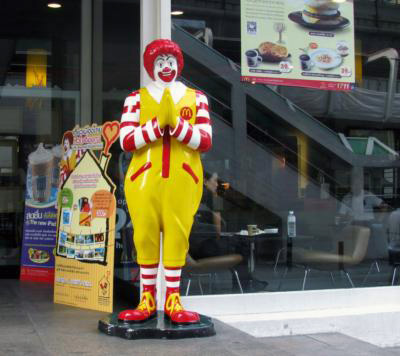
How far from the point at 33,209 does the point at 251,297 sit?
2.96 meters

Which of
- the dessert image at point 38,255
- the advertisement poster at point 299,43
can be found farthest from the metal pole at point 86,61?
the advertisement poster at point 299,43

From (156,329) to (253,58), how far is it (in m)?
2.91

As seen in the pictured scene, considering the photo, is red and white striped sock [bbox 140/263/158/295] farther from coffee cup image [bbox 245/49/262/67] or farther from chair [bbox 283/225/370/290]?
coffee cup image [bbox 245/49/262/67]

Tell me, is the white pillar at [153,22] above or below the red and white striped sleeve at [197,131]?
above

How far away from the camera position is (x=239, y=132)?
612 centimetres

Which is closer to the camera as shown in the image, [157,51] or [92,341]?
[92,341]

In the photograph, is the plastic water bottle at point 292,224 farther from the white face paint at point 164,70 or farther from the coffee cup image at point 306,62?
the white face paint at point 164,70

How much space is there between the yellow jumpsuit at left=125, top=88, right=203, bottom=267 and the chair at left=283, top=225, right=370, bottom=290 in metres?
2.05

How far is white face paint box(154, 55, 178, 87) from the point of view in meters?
4.60

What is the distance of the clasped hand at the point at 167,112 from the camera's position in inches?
169

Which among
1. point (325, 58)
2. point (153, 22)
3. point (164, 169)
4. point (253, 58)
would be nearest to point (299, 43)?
point (325, 58)

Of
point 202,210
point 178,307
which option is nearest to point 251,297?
point 202,210

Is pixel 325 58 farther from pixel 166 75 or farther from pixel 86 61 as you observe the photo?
pixel 86 61

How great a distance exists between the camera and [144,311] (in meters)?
4.65
